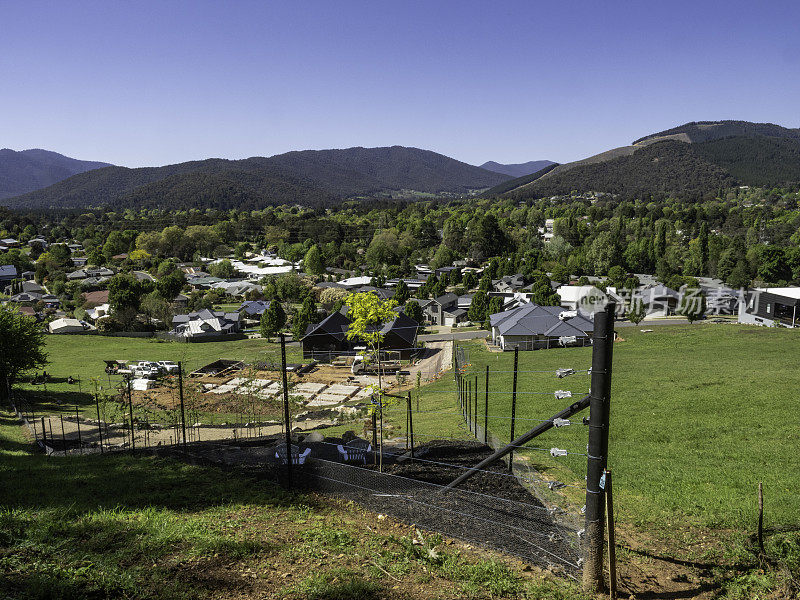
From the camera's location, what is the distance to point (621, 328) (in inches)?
1511

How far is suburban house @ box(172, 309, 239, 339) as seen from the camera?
4678 centimetres

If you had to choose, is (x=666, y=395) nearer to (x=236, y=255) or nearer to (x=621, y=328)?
(x=621, y=328)

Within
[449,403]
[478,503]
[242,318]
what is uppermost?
[478,503]

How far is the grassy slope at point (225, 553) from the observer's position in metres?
4.95

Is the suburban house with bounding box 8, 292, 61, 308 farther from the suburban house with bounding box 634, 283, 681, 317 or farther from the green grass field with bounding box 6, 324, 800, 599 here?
the suburban house with bounding box 634, 283, 681, 317

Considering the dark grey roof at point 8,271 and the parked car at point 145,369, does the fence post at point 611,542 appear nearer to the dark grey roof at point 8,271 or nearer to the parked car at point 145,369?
the parked car at point 145,369

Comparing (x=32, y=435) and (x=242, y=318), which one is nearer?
(x=32, y=435)

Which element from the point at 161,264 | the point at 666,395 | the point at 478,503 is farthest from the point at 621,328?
the point at 161,264

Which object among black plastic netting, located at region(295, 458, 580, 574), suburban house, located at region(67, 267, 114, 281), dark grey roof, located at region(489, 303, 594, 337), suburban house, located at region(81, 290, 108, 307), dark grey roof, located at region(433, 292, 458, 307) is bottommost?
suburban house, located at region(81, 290, 108, 307)

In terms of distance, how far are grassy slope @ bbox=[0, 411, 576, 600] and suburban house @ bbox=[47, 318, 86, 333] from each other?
1924 inches

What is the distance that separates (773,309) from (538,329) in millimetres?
19486

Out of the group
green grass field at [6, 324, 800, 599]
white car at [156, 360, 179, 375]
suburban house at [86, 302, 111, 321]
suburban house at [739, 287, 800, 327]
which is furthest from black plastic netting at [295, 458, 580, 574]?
suburban house at [86, 302, 111, 321]

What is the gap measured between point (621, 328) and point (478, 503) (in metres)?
35.5

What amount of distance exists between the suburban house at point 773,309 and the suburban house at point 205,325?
47.3 meters
